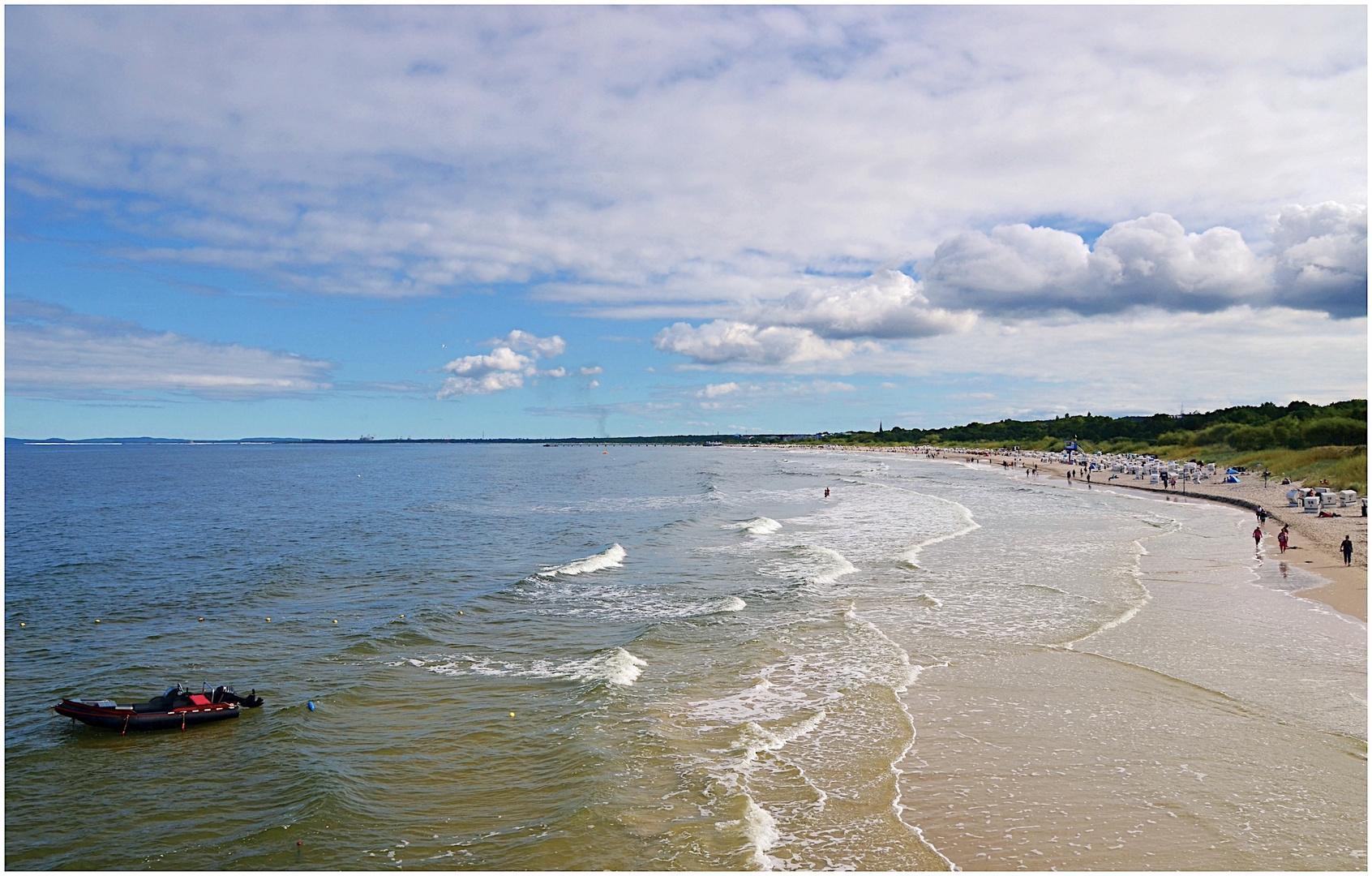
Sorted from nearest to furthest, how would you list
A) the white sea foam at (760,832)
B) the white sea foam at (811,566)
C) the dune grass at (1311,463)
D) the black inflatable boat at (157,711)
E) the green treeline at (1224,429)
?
the white sea foam at (760,832) → the black inflatable boat at (157,711) → the white sea foam at (811,566) → the dune grass at (1311,463) → the green treeline at (1224,429)

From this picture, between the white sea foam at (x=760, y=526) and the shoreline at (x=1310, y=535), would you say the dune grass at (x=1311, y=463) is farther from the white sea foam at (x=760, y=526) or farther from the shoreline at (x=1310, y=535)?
the white sea foam at (x=760, y=526)

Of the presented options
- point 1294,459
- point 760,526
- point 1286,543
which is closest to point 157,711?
point 760,526

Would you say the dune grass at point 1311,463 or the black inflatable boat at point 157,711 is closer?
the black inflatable boat at point 157,711

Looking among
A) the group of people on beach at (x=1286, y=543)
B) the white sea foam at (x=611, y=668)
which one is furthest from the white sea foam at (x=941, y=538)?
the white sea foam at (x=611, y=668)

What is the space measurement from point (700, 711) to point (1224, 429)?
382ft

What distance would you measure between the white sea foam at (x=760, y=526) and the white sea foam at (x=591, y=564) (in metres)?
9.26

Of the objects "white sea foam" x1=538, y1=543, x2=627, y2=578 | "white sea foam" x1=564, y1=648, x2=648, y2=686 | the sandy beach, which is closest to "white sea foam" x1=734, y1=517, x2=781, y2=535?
"white sea foam" x1=538, y1=543, x2=627, y2=578

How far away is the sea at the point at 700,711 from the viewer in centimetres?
1123

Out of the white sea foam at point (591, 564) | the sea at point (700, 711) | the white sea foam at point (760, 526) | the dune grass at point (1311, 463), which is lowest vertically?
the sea at point (700, 711)

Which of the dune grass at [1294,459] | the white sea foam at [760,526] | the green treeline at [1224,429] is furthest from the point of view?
the green treeline at [1224,429]

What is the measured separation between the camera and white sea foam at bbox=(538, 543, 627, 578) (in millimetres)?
32406

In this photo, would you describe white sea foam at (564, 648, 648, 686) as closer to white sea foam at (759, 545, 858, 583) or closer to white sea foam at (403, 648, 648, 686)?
white sea foam at (403, 648, 648, 686)

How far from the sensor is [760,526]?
4594cm

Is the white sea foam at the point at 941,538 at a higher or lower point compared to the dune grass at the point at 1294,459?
lower
